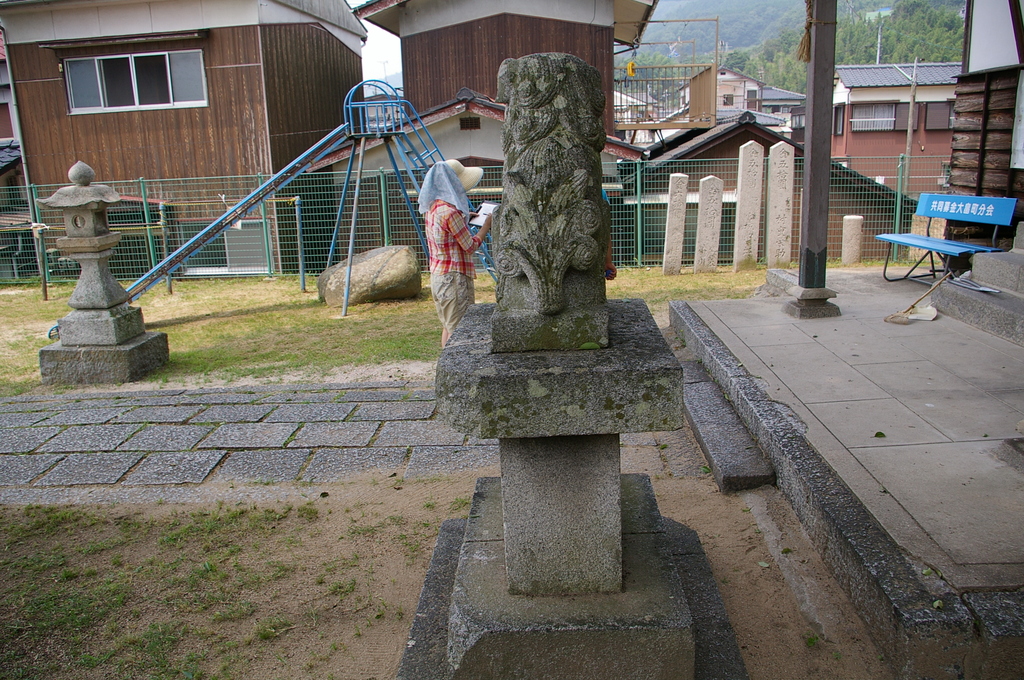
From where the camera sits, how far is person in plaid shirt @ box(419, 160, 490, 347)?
19.1ft

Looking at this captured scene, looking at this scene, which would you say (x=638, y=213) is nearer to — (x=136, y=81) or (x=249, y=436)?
(x=249, y=436)

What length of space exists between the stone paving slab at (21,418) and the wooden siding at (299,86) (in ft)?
32.0

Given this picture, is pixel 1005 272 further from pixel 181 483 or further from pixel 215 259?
pixel 215 259

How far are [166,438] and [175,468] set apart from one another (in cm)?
59

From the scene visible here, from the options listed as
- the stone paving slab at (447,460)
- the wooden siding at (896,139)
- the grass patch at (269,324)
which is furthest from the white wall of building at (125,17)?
the wooden siding at (896,139)

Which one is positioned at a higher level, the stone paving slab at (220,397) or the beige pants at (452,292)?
the beige pants at (452,292)

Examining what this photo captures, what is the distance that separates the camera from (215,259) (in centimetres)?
1498

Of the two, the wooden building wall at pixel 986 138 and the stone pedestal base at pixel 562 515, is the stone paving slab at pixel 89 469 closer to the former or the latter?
the stone pedestal base at pixel 562 515

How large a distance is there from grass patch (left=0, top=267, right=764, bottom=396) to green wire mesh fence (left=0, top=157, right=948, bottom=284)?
0.79 meters

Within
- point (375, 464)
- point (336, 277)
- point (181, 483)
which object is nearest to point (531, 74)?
point (375, 464)

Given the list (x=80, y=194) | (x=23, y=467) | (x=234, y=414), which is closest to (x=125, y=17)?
(x=80, y=194)

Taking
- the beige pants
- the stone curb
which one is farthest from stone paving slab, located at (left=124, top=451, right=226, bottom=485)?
the stone curb

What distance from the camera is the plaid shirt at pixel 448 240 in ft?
19.1

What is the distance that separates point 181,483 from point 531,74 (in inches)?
137
